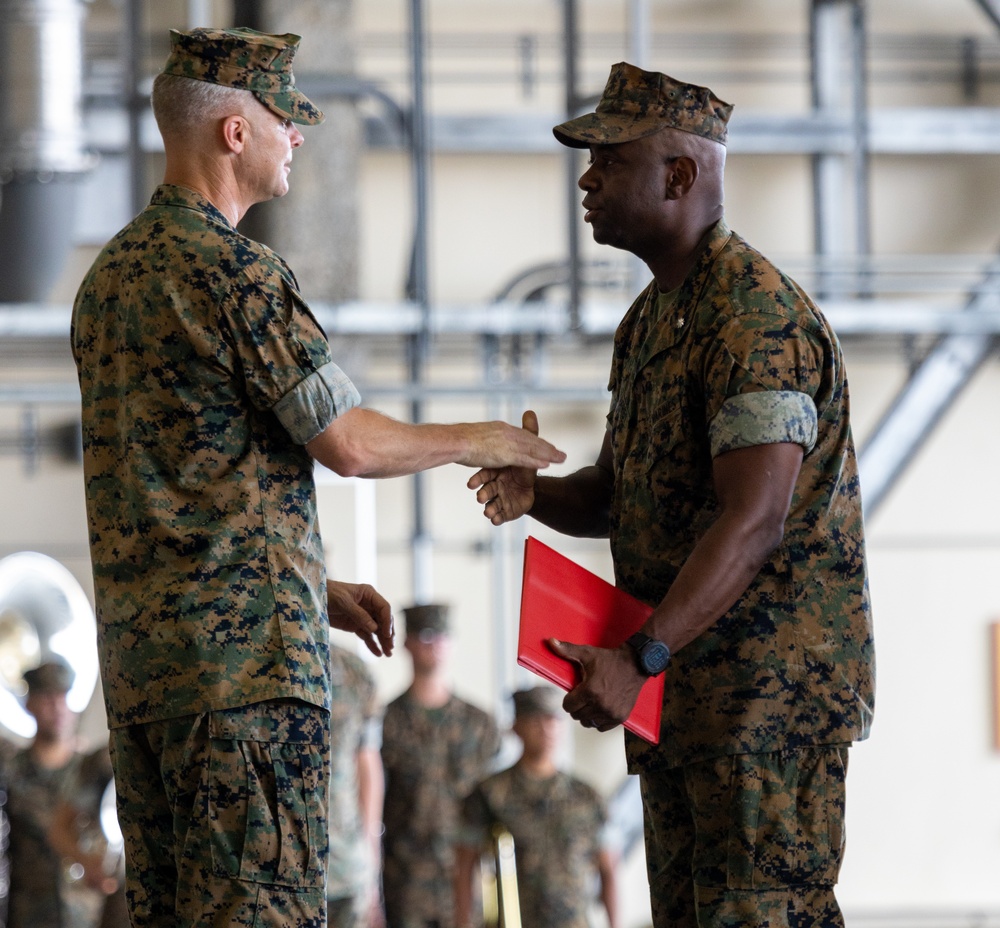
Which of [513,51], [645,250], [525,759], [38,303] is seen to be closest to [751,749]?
[645,250]

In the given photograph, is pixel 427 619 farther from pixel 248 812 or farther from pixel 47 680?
pixel 248 812

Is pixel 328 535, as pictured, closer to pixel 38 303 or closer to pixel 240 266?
pixel 38 303

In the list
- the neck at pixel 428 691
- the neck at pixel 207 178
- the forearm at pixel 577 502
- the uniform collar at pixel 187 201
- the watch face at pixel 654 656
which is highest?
the neck at pixel 207 178

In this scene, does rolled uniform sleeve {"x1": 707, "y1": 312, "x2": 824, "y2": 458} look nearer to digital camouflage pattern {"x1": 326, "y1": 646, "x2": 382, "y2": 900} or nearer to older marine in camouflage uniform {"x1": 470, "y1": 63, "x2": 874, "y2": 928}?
older marine in camouflage uniform {"x1": 470, "y1": 63, "x2": 874, "y2": 928}

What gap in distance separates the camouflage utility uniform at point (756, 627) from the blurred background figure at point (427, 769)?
4.41m

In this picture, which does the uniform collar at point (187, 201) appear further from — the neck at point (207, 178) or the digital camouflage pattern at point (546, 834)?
the digital camouflage pattern at point (546, 834)

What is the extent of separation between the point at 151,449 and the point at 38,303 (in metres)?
6.04

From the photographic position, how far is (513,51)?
9609 mm

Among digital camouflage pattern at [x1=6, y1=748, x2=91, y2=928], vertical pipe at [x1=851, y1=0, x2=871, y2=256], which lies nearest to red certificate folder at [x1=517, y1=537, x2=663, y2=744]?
digital camouflage pattern at [x1=6, y1=748, x2=91, y2=928]

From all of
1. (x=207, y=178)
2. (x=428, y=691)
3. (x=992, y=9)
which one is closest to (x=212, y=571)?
(x=207, y=178)

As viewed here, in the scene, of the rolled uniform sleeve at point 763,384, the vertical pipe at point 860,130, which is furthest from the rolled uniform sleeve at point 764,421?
the vertical pipe at point 860,130

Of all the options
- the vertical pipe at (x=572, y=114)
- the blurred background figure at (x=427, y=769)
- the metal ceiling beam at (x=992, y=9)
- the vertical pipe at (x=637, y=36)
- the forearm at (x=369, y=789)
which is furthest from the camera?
the metal ceiling beam at (x=992, y=9)

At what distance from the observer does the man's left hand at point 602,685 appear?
90.1 inches

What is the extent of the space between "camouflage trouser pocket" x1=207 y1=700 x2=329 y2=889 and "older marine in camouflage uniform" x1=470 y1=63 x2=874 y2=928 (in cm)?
41
